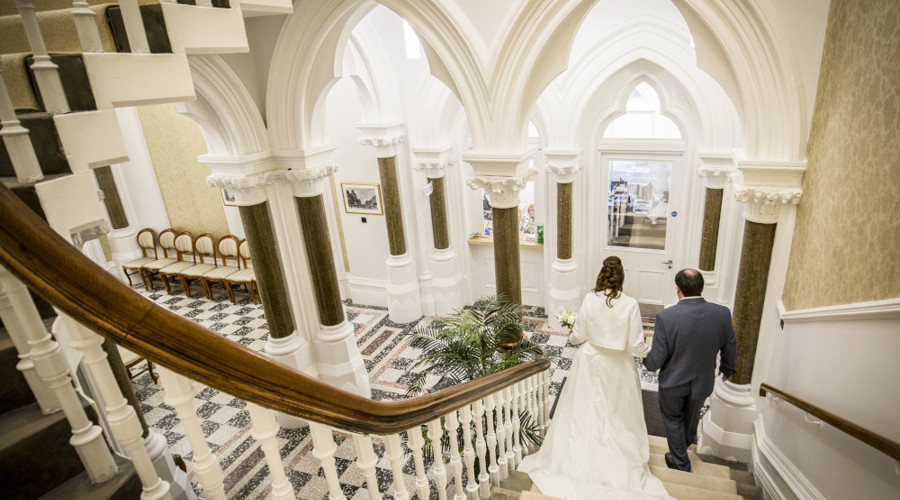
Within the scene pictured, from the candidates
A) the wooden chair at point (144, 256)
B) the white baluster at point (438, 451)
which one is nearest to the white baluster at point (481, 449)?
the white baluster at point (438, 451)

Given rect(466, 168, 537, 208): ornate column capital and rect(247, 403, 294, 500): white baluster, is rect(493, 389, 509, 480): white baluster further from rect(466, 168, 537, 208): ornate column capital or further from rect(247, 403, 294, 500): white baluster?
rect(466, 168, 537, 208): ornate column capital

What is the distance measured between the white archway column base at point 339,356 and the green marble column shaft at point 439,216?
2708 mm

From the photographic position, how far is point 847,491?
2537mm

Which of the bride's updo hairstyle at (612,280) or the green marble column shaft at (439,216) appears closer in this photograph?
the bride's updo hairstyle at (612,280)

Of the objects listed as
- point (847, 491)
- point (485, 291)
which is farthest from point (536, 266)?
point (847, 491)

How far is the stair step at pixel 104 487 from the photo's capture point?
127 centimetres

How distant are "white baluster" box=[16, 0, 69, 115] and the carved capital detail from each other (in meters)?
4.16

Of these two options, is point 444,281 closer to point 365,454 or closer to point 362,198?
point 362,198

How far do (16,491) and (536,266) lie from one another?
8.03 meters

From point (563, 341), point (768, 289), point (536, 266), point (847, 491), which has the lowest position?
point (563, 341)

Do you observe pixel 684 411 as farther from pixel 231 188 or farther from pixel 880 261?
pixel 231 188

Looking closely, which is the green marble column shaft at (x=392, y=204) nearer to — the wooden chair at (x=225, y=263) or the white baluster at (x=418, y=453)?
the wooden chair at (x=225, y=263)

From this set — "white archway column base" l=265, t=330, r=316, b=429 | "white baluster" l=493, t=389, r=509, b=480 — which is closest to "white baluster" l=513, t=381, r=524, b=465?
"white baluster" l=493, t=389, r=509, b=480

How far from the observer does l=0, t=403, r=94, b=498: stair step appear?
4.14 feet
